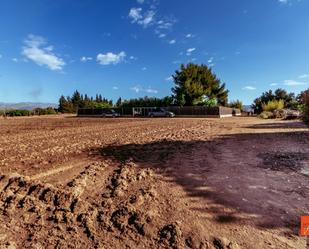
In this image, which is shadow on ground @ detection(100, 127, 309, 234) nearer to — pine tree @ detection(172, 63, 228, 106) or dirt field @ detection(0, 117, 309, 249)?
dirt field @ detection(0, 117, 309, 249)

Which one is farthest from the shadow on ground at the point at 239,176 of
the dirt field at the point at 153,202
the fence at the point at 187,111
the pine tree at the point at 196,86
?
the pine tree at the point at 196,86

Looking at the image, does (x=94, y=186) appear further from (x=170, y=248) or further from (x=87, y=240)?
(x=170, y=248)

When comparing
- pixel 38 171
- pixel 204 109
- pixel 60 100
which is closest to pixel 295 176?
pixel 38 171

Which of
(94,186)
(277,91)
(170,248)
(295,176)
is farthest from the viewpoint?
(277,91)

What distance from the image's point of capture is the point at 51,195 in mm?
3652

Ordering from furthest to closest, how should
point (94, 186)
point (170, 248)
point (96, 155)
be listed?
point (96, 155)
point (94, 186)
point (170, 248)

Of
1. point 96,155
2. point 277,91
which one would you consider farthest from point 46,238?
point 277,91

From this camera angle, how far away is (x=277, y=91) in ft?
148

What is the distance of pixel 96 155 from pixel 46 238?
4.02 m

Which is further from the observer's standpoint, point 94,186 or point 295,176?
point 295,176

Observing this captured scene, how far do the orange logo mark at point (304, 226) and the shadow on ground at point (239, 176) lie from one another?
0.20 feet

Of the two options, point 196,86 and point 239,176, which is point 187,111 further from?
point 239,176

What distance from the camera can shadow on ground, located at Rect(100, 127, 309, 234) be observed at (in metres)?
3.20

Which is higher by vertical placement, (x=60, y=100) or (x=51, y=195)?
(x=60, y=100)
